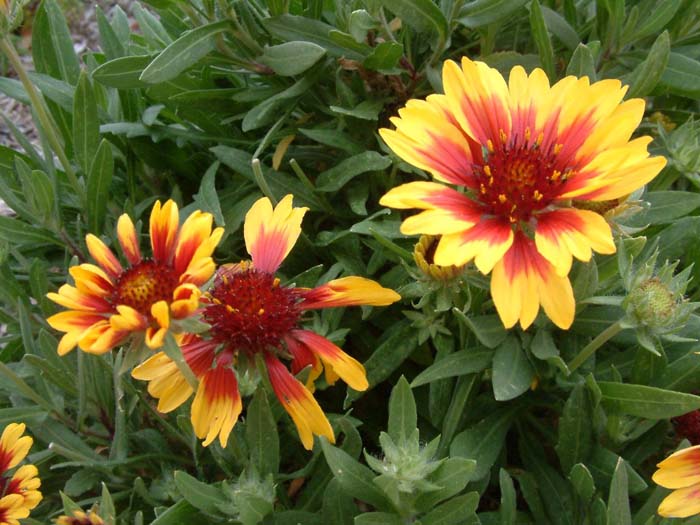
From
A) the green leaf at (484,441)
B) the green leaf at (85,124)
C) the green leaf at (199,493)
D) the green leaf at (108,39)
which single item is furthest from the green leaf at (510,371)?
the green leaf at (108,39)

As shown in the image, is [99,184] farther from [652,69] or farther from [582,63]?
[652,69]

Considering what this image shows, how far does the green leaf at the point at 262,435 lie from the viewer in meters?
1.22

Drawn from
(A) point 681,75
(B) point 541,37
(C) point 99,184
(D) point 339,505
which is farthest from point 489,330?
(C) point 99,184

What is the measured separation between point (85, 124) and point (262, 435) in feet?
2.85

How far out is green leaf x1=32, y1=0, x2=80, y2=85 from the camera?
1888mm

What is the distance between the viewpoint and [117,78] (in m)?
1.58

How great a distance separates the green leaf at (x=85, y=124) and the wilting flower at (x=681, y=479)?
1343 mm

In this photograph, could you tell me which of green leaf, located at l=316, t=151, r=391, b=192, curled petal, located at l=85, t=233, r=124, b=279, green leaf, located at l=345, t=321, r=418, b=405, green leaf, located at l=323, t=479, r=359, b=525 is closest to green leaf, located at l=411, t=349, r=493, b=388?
green leaf, located at l=345, t=321, r=418, b=405

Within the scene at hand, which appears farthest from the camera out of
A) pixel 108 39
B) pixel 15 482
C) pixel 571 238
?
pixel 108 39

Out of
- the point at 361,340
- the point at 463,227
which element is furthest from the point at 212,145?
the point at 463,227

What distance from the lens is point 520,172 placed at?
113 centimetres

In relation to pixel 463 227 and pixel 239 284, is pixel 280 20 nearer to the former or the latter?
pixel 239 284

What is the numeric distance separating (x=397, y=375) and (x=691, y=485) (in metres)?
0.65

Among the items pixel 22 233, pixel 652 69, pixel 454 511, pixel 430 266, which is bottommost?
pixel 454 511
